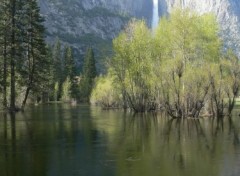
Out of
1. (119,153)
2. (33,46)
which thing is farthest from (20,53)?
(119,153)

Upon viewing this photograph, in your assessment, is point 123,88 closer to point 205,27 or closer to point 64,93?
point 205,27

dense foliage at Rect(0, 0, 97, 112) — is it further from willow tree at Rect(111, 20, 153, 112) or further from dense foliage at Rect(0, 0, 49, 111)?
willow tree at Rect(111, 20, 153, 112)

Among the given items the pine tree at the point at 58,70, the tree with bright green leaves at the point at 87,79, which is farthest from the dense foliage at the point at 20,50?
the pine tree at the point at 58,70

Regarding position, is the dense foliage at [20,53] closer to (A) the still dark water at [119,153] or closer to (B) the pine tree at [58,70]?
(A) the still dark water at [119,153]

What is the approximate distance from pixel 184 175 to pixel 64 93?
12697 cm

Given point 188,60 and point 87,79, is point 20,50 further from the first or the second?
point 87,79

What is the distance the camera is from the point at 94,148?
988 inches

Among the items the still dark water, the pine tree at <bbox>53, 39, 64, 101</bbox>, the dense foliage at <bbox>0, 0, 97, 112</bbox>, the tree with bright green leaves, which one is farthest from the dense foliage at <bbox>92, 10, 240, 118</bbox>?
the pine tree at <bbox>53, 39, 64, 101</bbox>

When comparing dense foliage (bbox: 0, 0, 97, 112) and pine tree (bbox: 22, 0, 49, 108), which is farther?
pine tree (bbox: 22, 0, 49, 108)

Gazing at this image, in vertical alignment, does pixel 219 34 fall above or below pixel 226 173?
above

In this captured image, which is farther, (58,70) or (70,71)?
(58,70)

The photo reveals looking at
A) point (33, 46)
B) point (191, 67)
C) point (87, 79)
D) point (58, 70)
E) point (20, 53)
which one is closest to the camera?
point (191, 67)

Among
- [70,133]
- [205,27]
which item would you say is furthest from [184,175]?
[205,27]

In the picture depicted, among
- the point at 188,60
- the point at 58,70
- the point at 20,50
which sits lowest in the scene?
the point at 188,60
